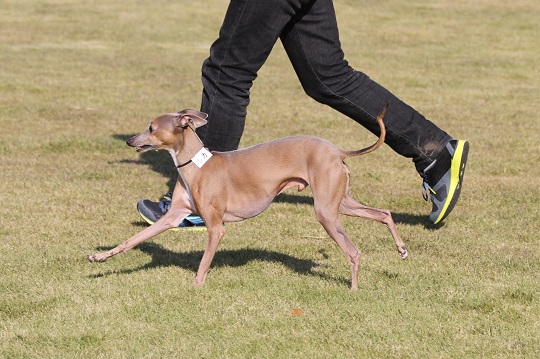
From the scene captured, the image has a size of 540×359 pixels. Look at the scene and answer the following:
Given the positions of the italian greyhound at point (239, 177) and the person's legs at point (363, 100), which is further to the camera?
the person's legs at point (363, 100)

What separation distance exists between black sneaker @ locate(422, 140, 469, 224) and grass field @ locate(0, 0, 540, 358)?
0.18 m

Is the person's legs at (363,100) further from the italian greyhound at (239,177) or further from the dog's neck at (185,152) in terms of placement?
the dog's neck at (185,152)

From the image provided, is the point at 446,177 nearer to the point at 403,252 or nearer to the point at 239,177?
the point at 403,252

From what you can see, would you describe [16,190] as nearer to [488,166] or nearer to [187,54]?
[488,166]

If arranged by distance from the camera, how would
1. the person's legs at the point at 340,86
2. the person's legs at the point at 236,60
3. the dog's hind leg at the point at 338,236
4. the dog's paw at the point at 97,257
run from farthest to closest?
the person's legs at the point at 340,86 → the person's legs at the point at 236,60 → the dog's paw at the point at 97,257 → the dog's hind leg at the point at 338,236

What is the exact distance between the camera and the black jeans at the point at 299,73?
5594 mm

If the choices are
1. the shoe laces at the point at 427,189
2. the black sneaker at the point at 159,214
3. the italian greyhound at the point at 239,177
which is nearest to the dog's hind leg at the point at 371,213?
the italian greyhound at the point at 239,177

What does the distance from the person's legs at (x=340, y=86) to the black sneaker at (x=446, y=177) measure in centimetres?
6

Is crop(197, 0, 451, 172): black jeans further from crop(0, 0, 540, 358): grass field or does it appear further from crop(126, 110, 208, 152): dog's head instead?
crop(126, 110, 208, 152): dog's head

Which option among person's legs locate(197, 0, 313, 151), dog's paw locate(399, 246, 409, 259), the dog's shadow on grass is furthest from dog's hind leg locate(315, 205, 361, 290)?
person's legs locate(197, 0, 313, 151)

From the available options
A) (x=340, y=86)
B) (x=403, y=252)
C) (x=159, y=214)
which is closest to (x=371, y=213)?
(x=403, y=252)

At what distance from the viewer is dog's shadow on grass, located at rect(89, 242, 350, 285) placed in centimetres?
532

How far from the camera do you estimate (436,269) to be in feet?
17.3

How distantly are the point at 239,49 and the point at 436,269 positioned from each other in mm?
1757
